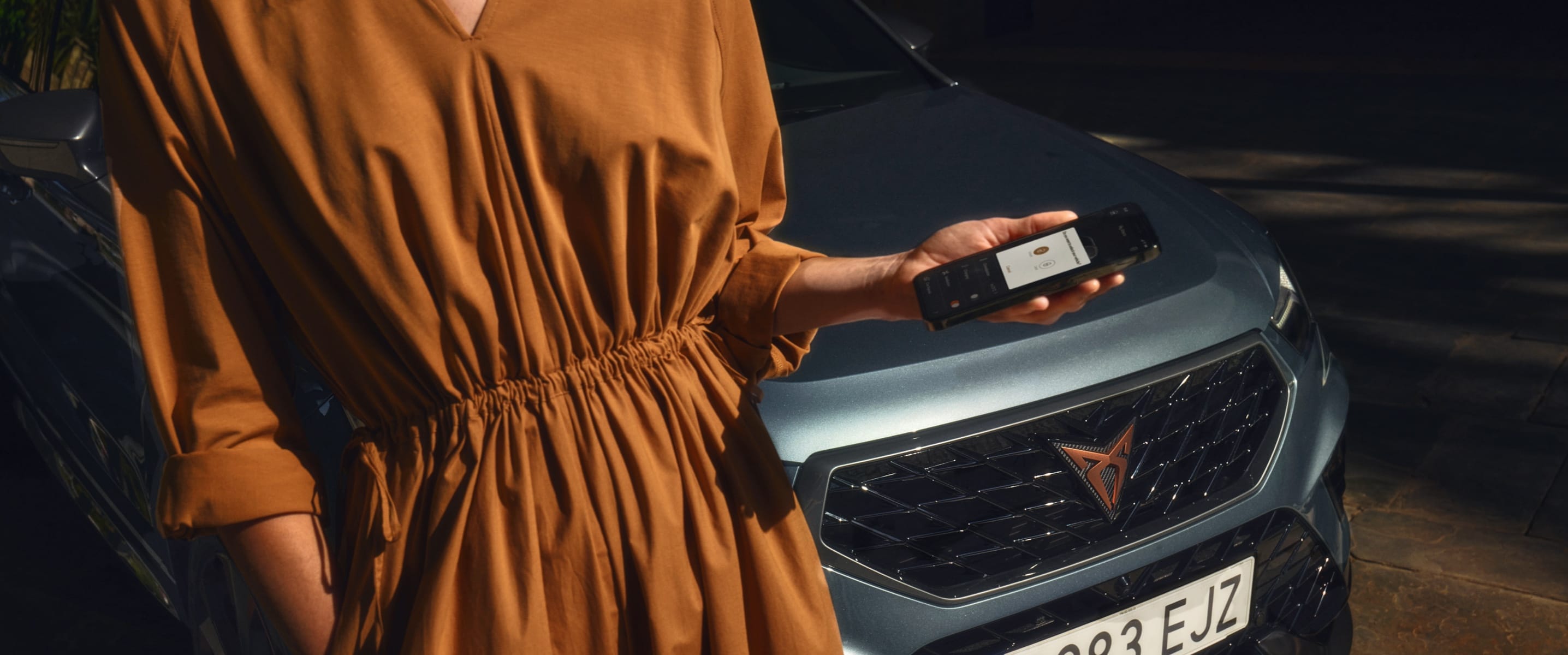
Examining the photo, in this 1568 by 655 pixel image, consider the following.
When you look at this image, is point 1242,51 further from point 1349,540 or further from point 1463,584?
point 1349,540

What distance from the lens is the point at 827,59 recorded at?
2998mm

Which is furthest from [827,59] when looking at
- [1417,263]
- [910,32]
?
[1417,263]

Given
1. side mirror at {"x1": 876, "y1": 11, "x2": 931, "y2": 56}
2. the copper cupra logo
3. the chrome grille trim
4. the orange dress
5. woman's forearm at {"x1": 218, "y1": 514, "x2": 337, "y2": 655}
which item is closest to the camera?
the orange dress

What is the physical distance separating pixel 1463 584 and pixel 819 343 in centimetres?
173

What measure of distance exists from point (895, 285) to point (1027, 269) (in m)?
0.11

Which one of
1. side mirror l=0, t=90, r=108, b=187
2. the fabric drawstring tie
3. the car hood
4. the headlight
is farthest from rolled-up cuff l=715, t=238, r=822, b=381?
side mirror l=0, t=90, r=108, b=187

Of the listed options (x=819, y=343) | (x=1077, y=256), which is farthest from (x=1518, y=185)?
(x=1077, y=256)

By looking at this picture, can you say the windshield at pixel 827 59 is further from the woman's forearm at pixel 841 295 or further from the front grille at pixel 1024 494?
the woman's forearm at pixel 841 295

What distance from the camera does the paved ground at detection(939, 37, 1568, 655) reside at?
9.33 feet

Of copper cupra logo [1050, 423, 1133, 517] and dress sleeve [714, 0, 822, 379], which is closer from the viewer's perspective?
dress sleeve [714, 0, 822, 379]

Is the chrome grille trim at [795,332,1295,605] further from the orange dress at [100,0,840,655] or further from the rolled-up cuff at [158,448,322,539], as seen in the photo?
the rolled-up cuff at [158,448,322,539]

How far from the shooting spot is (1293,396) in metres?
2.08

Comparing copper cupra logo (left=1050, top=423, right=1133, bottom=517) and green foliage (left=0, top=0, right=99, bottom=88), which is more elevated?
green foliage (left=0, top=0, right=99, bottom=88)

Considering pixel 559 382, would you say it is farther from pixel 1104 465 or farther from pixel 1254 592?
pixel 1254 592
